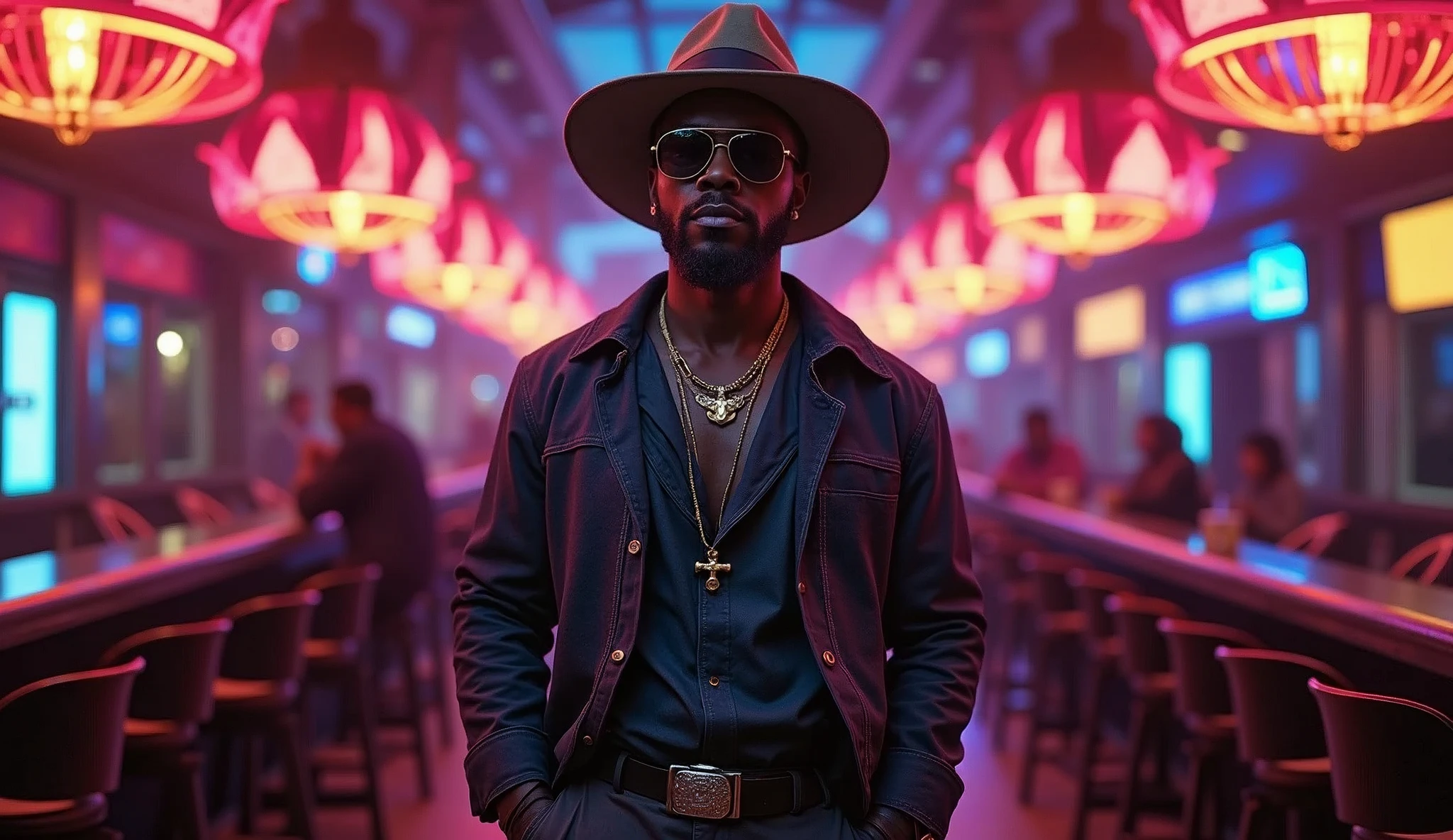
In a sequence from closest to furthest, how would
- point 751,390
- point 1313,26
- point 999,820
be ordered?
point 751,390
point 1313,26
point 999,820

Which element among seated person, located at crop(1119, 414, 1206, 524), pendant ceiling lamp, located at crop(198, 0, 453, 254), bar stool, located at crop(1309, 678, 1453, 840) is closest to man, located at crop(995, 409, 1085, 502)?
seated person, located at crop(1119, 414, 1206, 524)

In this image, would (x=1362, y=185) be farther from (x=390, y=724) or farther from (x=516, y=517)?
(x=516, y=517)

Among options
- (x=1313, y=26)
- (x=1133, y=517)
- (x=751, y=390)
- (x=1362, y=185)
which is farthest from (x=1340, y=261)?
(x=751, y=390)

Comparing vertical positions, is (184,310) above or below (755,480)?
above

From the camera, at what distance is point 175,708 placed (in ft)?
10.2

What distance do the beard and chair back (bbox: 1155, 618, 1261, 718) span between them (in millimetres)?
2211

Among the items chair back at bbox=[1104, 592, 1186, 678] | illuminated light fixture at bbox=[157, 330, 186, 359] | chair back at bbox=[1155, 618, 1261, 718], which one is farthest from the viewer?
illuminated light fixture at bbox=[157, 330, 186, 359]

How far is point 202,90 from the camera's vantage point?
3525 millimetres

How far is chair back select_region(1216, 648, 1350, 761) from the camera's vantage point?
9.77 feet

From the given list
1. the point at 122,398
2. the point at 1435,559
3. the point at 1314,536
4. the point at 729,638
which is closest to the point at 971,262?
the point at 1314,536

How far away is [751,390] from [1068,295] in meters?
12.9

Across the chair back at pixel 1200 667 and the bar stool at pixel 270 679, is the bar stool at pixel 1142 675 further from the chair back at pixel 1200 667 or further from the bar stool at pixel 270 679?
the bar stool at pixel 270 679

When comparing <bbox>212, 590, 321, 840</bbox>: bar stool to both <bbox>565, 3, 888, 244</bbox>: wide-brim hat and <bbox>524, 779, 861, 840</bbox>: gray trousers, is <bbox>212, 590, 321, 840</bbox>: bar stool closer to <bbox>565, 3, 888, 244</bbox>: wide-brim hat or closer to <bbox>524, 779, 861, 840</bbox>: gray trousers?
<bbox>565, 3, 888, 244</bbox>: wide-brim hat

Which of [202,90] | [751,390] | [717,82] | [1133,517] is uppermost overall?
[202,90]
